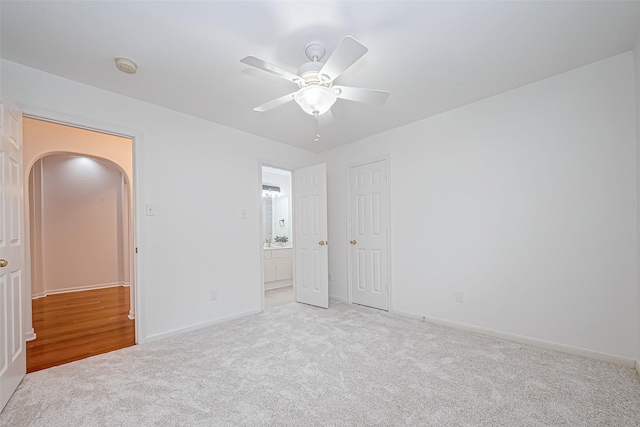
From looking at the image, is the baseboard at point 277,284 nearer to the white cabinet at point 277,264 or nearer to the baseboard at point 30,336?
the white cabinet at point 277,264

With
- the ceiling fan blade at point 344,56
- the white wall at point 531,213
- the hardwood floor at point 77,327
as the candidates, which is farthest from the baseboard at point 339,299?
the ceiling fan blade at point 344,56

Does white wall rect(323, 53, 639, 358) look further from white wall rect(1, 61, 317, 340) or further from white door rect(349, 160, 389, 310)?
white wall rect(1, 61, 317, 340)

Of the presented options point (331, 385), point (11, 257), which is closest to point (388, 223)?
point (331, 385)

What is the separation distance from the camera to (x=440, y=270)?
3.33 metres

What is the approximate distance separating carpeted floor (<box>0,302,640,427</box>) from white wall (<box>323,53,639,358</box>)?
1.35 ft

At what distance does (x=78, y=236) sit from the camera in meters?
5.42

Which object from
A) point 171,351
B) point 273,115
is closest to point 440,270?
point 273,115

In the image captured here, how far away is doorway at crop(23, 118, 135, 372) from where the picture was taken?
338cm

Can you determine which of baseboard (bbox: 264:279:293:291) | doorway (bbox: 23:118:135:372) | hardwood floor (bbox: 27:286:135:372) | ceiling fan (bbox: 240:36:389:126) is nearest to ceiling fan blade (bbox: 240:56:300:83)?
ceiling fan (bbox: 240:36:389:126)

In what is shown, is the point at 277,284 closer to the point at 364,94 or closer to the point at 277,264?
the point at 277,264

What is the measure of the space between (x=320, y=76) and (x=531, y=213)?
2.36m

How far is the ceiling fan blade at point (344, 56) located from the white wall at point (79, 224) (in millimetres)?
5053

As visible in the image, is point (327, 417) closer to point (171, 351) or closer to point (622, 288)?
point (171, 351)

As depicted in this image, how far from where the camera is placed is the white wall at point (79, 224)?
514cm
